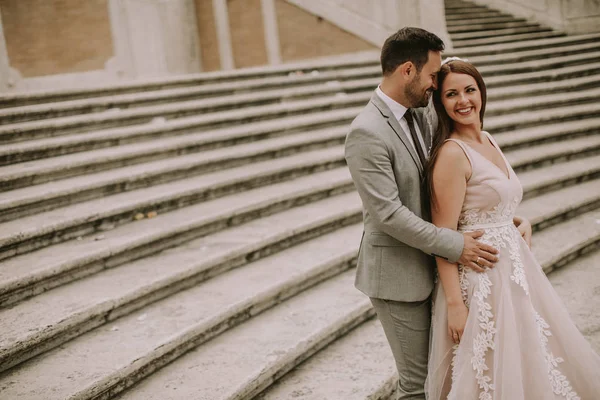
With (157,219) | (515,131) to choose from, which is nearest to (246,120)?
(157,219)

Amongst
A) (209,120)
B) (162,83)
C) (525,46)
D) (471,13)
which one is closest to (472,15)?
(471,13)

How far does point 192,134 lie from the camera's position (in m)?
5.45

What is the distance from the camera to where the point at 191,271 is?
3422mm

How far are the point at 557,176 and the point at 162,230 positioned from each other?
3865 millimetres

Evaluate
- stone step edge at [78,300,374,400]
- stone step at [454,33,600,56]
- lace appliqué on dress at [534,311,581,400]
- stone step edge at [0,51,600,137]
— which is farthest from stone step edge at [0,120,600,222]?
lace appliqué on dress at [534,311,581,400]

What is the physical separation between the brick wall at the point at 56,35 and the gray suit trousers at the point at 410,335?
333 inches

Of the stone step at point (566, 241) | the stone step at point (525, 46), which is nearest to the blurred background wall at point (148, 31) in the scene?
the stone step at point (525, 46)

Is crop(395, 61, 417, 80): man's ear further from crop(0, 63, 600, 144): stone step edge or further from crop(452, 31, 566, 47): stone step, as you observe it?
crop(452, 31, 566, 47): stone step

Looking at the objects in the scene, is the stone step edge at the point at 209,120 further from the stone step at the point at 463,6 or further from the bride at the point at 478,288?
the stone step at the point at 463,6

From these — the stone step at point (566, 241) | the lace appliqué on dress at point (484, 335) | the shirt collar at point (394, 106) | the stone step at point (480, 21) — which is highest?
the stone step at point (480, 21)

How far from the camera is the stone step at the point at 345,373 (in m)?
2.69

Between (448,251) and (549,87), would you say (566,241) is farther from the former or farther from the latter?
(549,87)

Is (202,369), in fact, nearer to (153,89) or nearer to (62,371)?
(62,371)

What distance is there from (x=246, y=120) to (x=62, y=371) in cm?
376
